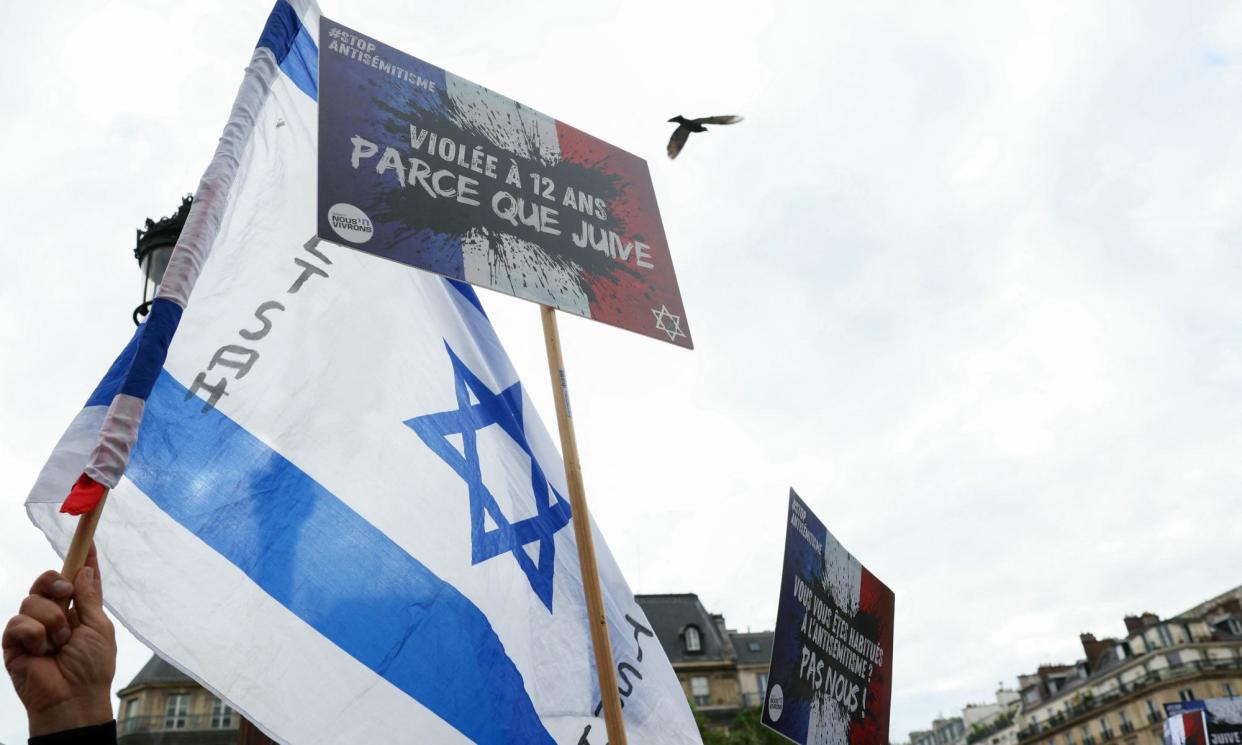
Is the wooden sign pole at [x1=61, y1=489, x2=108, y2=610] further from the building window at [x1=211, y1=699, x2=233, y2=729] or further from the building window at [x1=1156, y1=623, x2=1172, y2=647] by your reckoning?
the building window at [x1=1156, y1=623, x2=1172, y2=647]

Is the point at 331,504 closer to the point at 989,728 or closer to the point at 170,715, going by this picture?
the point at 170,715

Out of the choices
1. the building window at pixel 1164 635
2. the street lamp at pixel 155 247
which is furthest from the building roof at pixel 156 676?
Answer: the building window at pixel 1164 635

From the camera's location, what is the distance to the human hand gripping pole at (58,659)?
79.8 inches

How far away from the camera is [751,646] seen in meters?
55.4

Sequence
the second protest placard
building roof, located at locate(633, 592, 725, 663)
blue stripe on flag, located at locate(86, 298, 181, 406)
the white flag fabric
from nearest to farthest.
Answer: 1. blue stripe on flag, located at locate(86, 298, 181, 406)
2. the white flag fabric
3. the second protest placard
4. building roof, located at locate(633, 592, 725, 663)

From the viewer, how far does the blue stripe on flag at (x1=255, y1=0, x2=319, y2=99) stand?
14.2 feet

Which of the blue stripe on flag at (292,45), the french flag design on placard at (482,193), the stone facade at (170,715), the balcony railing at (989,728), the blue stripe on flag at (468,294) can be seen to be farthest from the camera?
the balcony railing at (989,728)

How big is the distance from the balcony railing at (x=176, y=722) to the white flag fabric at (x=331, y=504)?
4322 cm

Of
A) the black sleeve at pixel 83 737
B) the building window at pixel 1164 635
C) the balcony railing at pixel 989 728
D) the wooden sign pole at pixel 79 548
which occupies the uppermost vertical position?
the balcony railing at pixel 989 728

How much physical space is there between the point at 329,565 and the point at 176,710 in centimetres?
4514

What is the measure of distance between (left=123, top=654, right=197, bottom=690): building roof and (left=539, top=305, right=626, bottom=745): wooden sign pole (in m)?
44.7

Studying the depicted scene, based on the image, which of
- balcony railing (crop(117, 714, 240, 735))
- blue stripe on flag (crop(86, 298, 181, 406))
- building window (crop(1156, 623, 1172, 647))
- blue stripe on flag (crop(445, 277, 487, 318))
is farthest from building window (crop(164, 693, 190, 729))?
building window (crop(1156, 623, 1172, 647))

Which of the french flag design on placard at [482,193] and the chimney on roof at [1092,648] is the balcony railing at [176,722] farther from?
the chimney on roof at [1092,648]

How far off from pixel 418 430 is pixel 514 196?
117 centimetres
